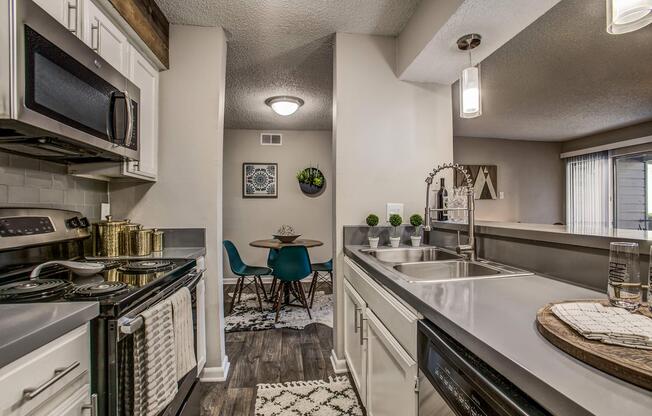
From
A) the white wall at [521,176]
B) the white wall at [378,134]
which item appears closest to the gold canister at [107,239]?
the white wall at [378,134]

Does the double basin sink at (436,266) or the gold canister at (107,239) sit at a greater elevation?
the gold canister at (107,239)

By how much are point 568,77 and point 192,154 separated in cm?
370

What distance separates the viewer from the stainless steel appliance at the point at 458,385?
2.00 ft

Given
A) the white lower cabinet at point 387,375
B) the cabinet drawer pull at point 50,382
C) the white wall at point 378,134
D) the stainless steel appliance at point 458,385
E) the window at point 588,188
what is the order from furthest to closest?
the window at point 588,188 → the white wall at point 378,134 → the white lower cabinet at point 387,375 → the cabinet drawer pull at point 50,382 → the stainless steel appliance at point 458,385

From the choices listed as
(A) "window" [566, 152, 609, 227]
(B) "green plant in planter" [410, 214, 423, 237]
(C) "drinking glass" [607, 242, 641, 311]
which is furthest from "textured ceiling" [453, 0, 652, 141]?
(C) "drinking glass" [607, 242, 641, 311]

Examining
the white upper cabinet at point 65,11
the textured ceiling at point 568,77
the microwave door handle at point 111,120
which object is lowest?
the microwave door handle at point 111,120

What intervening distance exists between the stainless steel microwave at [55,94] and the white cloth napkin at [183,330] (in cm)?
77

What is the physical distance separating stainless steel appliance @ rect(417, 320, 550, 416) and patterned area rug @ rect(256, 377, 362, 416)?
43.0 inches

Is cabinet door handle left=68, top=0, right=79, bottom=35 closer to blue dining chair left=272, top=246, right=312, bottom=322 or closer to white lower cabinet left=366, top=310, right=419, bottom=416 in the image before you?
white lower cabinet left=366, top=310, right=419, bottom=416

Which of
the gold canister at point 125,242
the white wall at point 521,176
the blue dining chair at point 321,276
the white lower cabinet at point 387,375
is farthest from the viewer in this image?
the white wall at point 521,176

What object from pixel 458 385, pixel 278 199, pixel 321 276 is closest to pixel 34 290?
pixel 458 385

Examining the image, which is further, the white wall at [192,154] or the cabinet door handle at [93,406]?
the white wall at [192,154]

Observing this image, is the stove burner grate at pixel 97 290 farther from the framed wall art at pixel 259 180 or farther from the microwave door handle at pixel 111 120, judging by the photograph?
the framed wall art at pixel 259 180

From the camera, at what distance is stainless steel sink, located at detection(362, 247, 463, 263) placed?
6.74 feet
